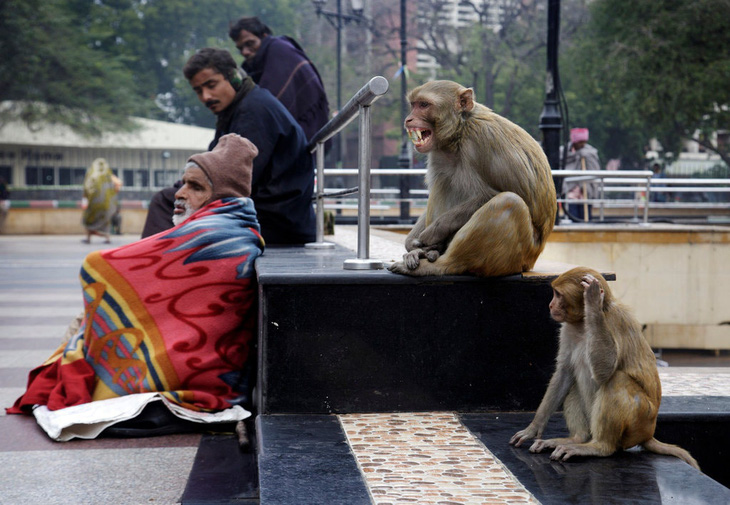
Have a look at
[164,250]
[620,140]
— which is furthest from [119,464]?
[620,140]

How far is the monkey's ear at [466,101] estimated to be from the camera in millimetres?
3531

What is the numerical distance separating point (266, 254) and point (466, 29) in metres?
33.6

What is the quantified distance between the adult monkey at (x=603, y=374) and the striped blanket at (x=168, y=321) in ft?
5.58

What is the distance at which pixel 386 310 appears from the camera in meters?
3.48

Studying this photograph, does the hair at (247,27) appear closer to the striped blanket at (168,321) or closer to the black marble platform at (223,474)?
the striped blanket at (168,321)

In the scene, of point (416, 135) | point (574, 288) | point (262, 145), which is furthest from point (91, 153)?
point (574, 288)

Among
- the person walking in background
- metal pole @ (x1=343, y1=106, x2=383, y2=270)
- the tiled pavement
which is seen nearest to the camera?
the tiled pavement

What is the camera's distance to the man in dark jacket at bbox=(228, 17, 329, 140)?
23.8 ft

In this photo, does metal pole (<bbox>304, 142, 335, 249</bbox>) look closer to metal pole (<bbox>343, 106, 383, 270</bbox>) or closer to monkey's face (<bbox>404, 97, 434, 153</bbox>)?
metal pole (<bbox>343, 106, 383, 270</bbox>)

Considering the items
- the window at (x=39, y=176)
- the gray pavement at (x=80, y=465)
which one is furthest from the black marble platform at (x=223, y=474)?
the window at (x=39, y=176)

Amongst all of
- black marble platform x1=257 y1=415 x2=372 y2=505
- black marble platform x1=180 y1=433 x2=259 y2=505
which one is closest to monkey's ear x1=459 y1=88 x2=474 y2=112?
black marble platform x1=257 y1=415 x2=372 y2=505

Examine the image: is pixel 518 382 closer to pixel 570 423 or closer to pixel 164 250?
pixel 570 423

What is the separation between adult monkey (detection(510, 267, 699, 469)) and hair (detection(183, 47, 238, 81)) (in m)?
3.28

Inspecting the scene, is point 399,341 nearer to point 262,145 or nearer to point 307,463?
point 307,463
